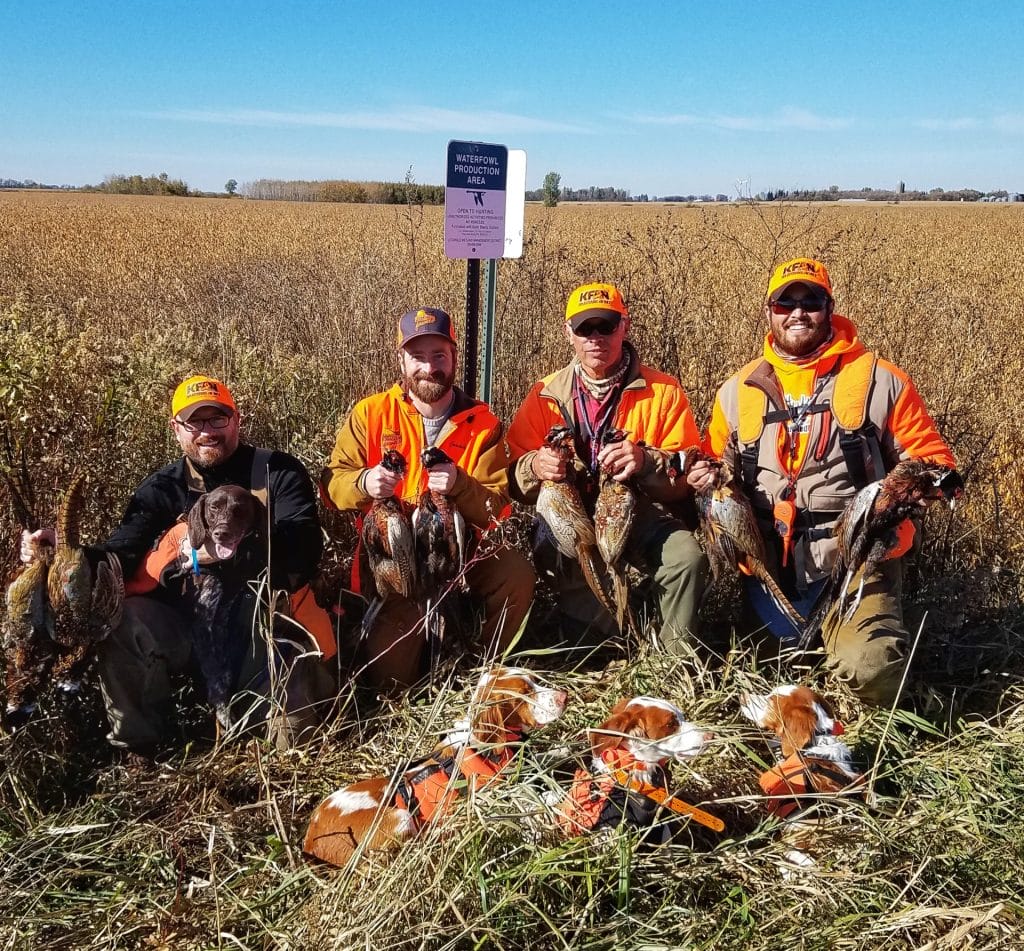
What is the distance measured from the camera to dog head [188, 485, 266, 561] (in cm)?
310

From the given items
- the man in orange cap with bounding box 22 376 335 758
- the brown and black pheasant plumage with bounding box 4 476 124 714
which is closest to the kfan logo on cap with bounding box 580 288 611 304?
the man in orange cap with bounding box 22 376 335 758

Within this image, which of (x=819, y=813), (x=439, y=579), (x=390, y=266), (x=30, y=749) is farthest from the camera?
(x=390, y=266)

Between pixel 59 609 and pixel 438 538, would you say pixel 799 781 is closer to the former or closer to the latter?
pixel 438 538

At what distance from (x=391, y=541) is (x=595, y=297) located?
155cm

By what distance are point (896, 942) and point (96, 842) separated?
2.61 m

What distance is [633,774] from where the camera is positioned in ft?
8.29

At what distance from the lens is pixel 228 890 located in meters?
2.54

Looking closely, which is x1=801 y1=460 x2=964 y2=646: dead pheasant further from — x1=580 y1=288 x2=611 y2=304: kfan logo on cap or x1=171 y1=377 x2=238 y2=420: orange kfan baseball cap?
x1=171 y1=377 x2=238 y2=420: orange kfan baseball cap

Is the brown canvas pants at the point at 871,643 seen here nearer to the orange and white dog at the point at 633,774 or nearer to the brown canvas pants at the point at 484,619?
the orange and white dog at the point at 633,774

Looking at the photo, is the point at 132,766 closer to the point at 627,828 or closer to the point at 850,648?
the point at 627,828

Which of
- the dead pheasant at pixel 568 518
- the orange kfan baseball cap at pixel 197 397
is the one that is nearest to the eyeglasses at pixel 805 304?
the dead pheasant at pixel 568 518

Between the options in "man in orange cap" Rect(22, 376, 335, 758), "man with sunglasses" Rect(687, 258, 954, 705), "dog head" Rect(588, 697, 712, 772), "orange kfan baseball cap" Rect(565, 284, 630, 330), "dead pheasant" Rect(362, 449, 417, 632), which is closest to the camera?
"dog head" Rect(588, 697, 712, 772)

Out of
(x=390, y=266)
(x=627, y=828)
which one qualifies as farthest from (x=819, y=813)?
(x=390, y=266)

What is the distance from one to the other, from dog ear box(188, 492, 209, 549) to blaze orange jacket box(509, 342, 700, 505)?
1.43 metres
